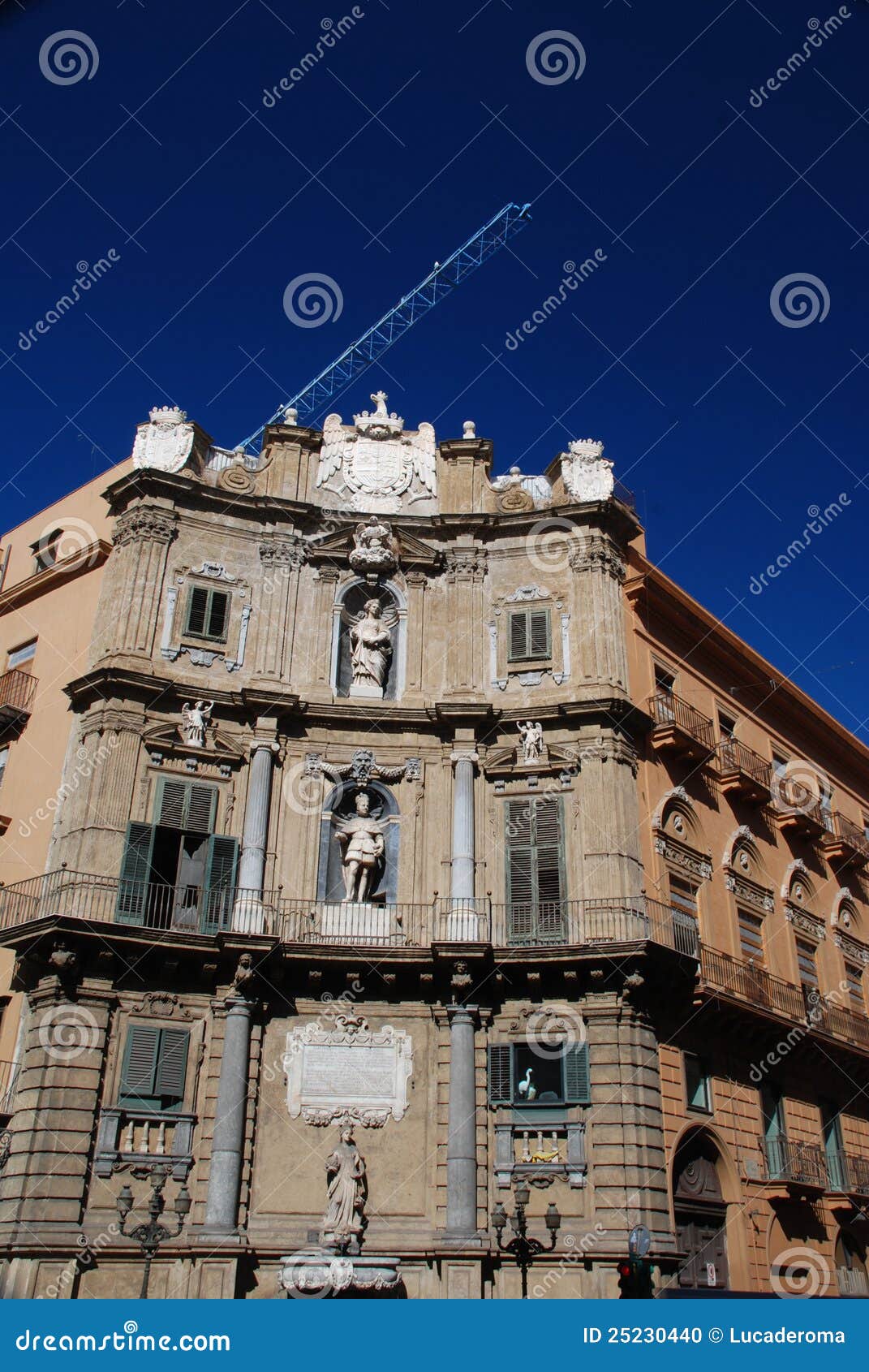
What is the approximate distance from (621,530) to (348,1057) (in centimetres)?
1263

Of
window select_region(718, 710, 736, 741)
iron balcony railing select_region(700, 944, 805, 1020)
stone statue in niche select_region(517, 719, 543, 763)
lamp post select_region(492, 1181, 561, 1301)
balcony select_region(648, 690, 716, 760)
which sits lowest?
lamp post select_region(492, 1181, 561, 1301)

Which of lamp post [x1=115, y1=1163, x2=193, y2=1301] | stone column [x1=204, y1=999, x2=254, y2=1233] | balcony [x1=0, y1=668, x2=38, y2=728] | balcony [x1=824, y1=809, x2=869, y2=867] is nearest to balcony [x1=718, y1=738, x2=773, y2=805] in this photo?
balcony [x1=824, y1=809, x2=869, y2=867]

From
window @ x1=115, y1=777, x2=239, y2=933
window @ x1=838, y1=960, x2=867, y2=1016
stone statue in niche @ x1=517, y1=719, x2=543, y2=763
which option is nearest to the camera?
window @ x1=115, y1=777, x2=239, y2=933

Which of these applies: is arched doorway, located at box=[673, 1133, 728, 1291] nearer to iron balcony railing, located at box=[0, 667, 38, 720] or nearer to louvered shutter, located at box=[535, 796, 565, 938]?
louvered shutter, located at box=[535, 796, 565, 938]

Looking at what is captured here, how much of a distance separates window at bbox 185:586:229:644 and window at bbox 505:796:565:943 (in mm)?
7060

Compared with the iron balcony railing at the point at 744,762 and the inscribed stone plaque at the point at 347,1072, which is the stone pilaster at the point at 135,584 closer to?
the inscribed stone plaque at the point at 347,1072

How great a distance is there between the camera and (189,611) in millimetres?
25250

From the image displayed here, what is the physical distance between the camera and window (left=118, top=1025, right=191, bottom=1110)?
2088cm

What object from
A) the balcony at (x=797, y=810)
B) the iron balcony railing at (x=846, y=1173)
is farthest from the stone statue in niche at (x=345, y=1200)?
the balcony at (x=797, y=810)

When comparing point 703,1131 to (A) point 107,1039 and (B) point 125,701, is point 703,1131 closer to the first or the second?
(A) point 107,1039

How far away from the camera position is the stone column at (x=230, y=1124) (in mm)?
20078

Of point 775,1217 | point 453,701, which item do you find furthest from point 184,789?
point 775,1217

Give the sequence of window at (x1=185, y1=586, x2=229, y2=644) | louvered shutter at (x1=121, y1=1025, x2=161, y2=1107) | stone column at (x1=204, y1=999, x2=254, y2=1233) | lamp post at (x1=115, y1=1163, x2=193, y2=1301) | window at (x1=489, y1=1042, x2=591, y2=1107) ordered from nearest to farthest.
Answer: lamp post at (x1=115, y1=1163, x2=193, y2=1301) < stone column at (x1=204, y1=999, x2=254, y2=1233) < louvered shutter at (x1=121, y1=1025, x2=161, y2=1107) < window at (x1=489, y1=1042, x2=591, y2=1107) < window at (x1=185, y1=586, x2=229, y2=644)

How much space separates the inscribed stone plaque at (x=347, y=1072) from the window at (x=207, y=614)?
8255 mm
